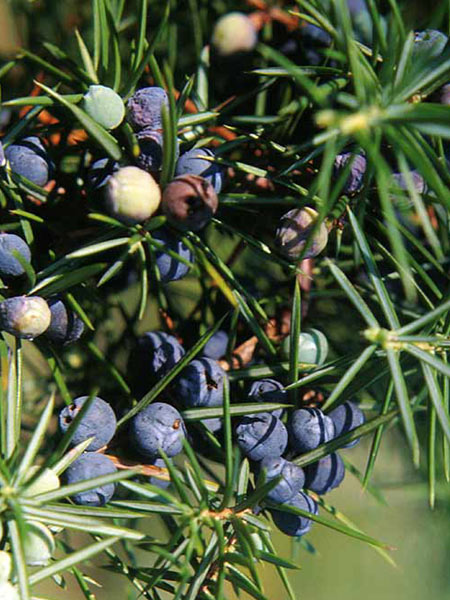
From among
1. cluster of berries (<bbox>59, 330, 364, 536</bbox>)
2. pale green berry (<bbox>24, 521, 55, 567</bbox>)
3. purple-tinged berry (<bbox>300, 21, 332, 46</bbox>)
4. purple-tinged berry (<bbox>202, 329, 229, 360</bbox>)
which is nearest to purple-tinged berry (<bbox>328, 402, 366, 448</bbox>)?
cluster of berries (<bbox>59, 330, 364, 536</bbox>)

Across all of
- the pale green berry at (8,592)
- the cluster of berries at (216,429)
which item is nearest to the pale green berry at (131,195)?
the cluster of berries at (216,429)

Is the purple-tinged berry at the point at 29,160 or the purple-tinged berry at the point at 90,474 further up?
the purple-tinged berry at the point at 29,160

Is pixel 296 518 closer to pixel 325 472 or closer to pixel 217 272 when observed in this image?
pixel 325 472

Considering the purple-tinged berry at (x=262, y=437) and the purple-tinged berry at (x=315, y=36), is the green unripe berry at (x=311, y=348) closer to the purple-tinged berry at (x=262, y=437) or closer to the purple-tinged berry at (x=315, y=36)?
the purple-tinged berry at (x=262, y=437)

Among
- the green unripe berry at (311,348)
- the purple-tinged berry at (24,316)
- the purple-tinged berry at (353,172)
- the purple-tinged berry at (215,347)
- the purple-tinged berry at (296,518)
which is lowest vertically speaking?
the purple-tinged berry at (296,518)

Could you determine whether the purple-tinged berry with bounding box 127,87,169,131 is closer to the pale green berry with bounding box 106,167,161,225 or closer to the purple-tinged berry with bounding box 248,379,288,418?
the pale green berry with bounding box 106,167,161,225

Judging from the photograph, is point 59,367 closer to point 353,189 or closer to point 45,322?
point 45,322

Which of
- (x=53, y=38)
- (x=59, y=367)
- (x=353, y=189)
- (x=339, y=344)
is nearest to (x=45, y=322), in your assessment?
(x=59, y=367)
